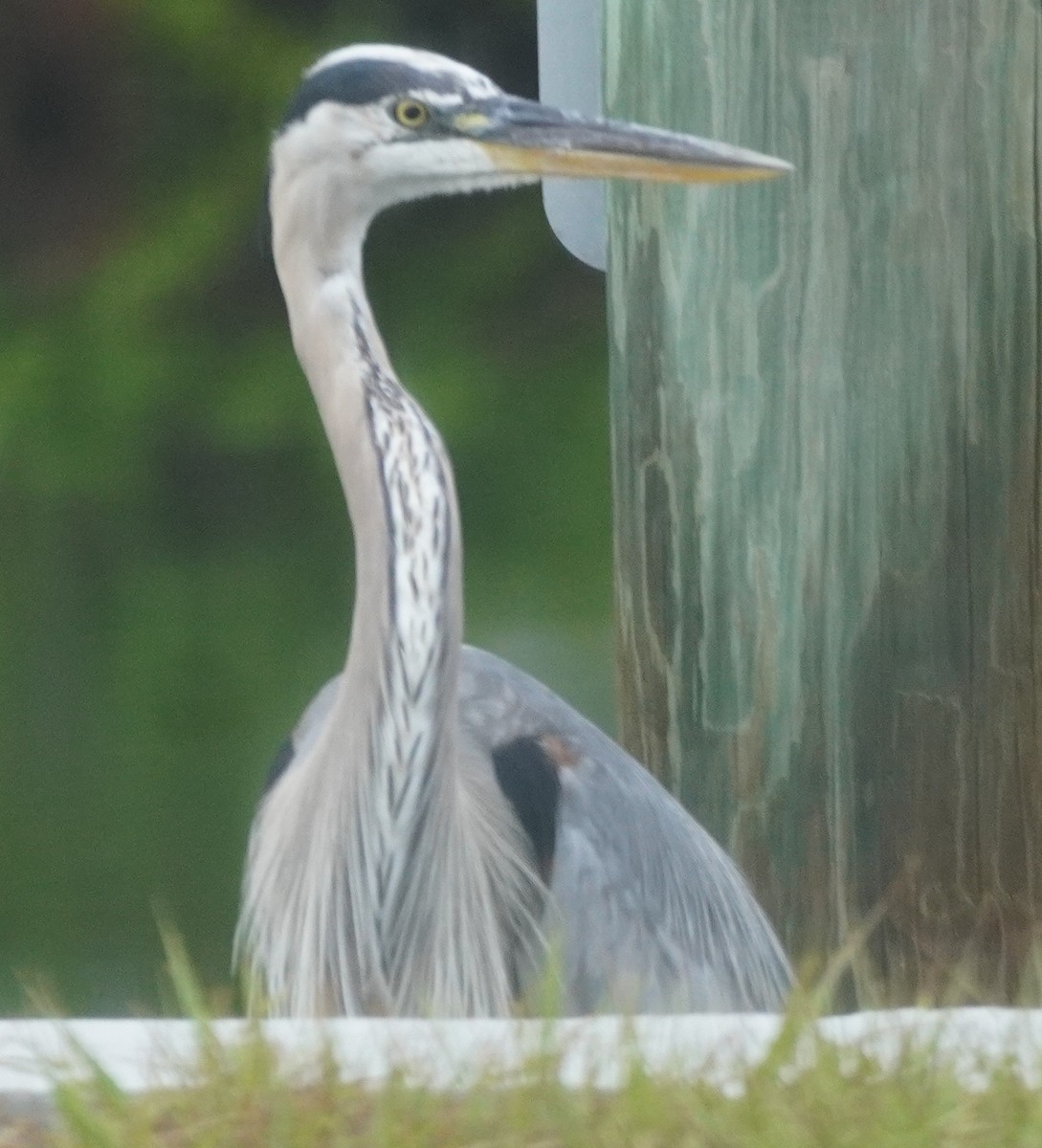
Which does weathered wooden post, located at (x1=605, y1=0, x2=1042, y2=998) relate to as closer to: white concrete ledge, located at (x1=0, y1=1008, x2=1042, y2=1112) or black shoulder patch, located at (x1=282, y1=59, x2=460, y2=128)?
black shoulder patch, located at (x1=282, y1=59, x2=460, y2=128)

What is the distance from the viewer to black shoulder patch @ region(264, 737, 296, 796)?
8.89 feet

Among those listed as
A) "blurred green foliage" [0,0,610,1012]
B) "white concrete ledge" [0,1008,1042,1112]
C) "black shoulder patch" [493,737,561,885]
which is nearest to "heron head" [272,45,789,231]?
"black shoulder patch" [493,737,561,885]

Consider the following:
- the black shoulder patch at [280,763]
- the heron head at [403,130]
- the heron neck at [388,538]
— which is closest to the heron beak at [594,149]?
the heron head at [403,130]

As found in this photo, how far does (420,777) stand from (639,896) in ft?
0.89

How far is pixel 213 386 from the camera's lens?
8234 mm

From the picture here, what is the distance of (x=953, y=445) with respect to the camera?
2.10 meters

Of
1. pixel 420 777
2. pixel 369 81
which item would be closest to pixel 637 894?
pixel 420 777

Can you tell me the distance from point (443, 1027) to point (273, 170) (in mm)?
1181

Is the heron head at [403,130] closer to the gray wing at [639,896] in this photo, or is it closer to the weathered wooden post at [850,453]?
the weathered wooden post at [850,453]

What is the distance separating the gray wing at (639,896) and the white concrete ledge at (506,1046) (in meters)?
0.76

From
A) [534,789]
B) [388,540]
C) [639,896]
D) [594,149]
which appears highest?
[594,149]

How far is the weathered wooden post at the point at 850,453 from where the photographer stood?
205cm

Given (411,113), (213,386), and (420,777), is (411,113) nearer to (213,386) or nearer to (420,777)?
(420,777)

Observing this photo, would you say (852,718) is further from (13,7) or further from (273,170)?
(13,7)
